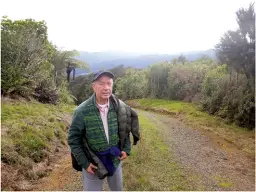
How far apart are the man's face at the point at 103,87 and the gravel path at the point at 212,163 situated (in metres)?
4.71

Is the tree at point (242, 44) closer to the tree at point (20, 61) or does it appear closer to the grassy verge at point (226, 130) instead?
the grassy verge at point (226, 130)

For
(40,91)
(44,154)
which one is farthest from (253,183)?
(40,91)

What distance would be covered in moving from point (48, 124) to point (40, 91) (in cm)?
730

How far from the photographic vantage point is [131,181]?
6078mm

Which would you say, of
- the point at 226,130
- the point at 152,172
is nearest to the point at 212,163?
the point at 152,172

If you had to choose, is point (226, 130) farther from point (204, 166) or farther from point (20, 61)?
point (20, 61)

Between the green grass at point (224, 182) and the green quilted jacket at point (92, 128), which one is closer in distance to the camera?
the green quilted jacket at point (92, 128)

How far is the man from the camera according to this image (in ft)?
10.7

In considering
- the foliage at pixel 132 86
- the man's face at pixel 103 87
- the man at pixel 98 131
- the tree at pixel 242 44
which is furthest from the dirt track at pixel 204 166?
the foliage at pixel 132 86

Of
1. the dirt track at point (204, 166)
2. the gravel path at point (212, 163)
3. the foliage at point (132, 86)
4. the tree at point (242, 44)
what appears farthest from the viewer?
the foliage at point (132, 86)

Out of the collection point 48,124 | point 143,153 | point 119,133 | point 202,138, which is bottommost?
point 202,138

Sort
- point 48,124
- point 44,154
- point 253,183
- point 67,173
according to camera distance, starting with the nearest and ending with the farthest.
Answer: point 67,173, point 44,154, point 253,183, point 48,124

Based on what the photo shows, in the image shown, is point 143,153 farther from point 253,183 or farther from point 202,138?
point 202,138

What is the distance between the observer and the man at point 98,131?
3250mm
